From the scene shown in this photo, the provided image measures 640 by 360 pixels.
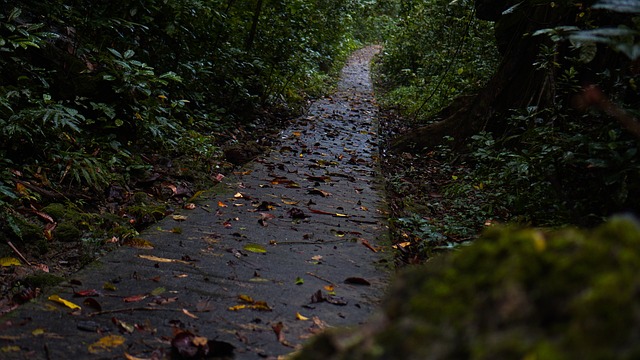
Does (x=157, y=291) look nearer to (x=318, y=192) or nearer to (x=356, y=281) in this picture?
(x=356, y=281)

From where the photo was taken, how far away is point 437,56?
12992 millimetres

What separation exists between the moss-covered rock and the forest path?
1.51m

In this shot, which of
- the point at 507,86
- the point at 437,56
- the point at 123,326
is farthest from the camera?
the point at 437,56

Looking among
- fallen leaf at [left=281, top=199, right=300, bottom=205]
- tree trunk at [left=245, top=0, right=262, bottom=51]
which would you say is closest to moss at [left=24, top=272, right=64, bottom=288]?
fallen leaf at [left=281, top=199, right=300, bottom=205]

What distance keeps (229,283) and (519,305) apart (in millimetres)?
2350

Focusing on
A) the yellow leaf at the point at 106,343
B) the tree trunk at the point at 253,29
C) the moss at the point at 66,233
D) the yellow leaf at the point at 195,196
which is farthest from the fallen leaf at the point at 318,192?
the tree trunk at the point at 253,29

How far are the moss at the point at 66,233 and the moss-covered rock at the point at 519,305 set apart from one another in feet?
10.3

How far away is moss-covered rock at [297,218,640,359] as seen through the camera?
0.67 m

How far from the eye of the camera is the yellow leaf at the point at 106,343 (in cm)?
216

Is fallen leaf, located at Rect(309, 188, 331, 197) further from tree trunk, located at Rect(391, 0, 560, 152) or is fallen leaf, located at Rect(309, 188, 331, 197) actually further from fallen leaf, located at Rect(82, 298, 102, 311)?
fallen leaf, located at Rect(82, 298, 102, 311)

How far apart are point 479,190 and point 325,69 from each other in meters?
11.7

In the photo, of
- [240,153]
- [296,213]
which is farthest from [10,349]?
[240,153]

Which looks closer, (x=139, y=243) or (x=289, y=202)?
(x=139, y=243)

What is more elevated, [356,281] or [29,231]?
[356,281]
